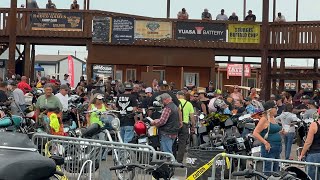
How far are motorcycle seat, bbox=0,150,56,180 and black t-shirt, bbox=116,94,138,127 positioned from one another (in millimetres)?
10215

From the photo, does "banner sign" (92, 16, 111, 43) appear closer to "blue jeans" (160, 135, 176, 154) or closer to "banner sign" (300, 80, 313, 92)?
"blue jeans" (160, 135, 176, 154)

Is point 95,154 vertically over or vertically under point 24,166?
under

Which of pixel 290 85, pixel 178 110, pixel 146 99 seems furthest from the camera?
pixel 290 85

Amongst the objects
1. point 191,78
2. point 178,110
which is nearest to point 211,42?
point 191,78

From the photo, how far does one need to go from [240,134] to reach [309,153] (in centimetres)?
382

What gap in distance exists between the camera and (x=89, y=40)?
31.7m

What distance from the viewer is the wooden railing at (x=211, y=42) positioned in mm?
31391

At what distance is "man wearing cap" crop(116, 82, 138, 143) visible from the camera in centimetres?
1877

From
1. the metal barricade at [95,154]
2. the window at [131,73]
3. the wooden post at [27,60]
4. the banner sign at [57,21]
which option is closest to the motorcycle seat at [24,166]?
the metal barricade at [95,154]

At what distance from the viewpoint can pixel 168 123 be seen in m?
17.2

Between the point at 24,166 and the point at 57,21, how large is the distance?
929 inches

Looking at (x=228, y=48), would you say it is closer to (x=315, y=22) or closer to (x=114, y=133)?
(x=315, y=22)

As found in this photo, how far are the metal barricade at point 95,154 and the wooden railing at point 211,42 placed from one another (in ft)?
64.8

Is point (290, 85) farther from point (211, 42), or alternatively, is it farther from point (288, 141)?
point (288, 141)
